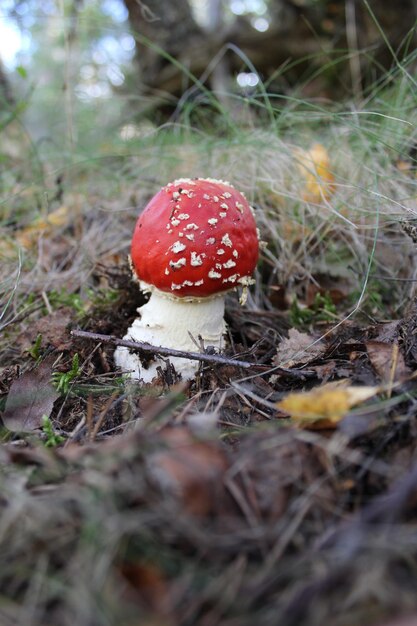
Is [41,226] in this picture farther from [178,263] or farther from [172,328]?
[178,263]

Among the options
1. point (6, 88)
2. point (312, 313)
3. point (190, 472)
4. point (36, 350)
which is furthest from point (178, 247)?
point (6, 88)

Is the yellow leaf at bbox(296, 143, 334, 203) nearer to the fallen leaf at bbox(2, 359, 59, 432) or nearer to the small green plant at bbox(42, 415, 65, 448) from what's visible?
the fallen leaf at bbox(2, 359, 59, 432)

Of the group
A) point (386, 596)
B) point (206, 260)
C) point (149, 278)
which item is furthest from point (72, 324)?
point (386, 596)

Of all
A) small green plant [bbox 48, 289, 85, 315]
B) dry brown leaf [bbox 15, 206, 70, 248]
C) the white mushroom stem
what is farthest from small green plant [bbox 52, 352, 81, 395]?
dry brown leaf [bbox 15, 206, 70, 248]

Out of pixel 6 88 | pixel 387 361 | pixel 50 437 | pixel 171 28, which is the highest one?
pixel 171 28

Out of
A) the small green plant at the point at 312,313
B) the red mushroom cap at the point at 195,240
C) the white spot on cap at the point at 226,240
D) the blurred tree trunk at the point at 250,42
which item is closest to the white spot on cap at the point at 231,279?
the red mushroom cap at the point at 195,240
